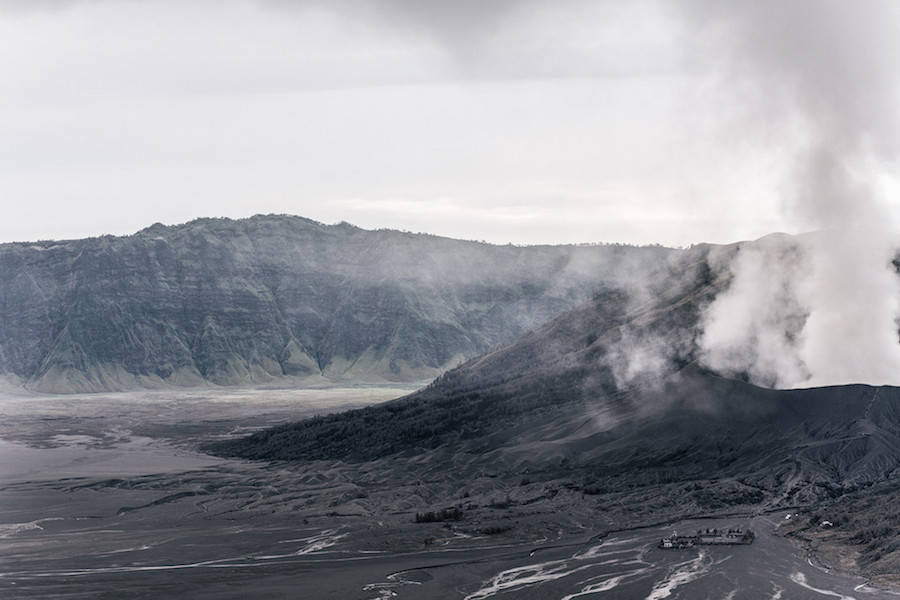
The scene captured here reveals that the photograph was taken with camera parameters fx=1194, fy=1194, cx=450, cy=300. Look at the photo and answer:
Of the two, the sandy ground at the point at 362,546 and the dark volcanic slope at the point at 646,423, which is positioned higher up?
the dark volcanic slope at the point at 646,423

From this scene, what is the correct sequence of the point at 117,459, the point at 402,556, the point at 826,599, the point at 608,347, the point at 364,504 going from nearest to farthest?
the point at 826,599, the point at 402,556, the point at 364,504, the point at 608,347, the point at 117,459

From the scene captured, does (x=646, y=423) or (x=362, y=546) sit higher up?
(x=646, y=423)

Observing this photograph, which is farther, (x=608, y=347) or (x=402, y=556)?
(x=608, y=347)

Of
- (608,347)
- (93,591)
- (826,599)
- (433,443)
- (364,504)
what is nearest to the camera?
(826,599)

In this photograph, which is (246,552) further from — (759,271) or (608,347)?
(759,271)

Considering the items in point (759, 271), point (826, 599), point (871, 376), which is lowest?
point (826, 599)

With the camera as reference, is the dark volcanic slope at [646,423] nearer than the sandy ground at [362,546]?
No

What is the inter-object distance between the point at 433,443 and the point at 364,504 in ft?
111

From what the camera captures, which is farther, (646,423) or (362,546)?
(646,423)

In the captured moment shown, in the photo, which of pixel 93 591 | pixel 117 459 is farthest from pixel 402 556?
pixel 117 459

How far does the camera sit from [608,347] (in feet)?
596

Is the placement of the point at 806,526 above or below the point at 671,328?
below

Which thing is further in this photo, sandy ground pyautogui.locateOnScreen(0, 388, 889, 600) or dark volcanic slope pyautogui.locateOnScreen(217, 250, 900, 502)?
dark volcanic slope pyautogui.locateOnScreen(217, 250, 900, 502)

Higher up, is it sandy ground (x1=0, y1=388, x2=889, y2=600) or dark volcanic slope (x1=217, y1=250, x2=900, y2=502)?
dark volcanic slope (x1=217, y1=250, x2=900, y2=502)
